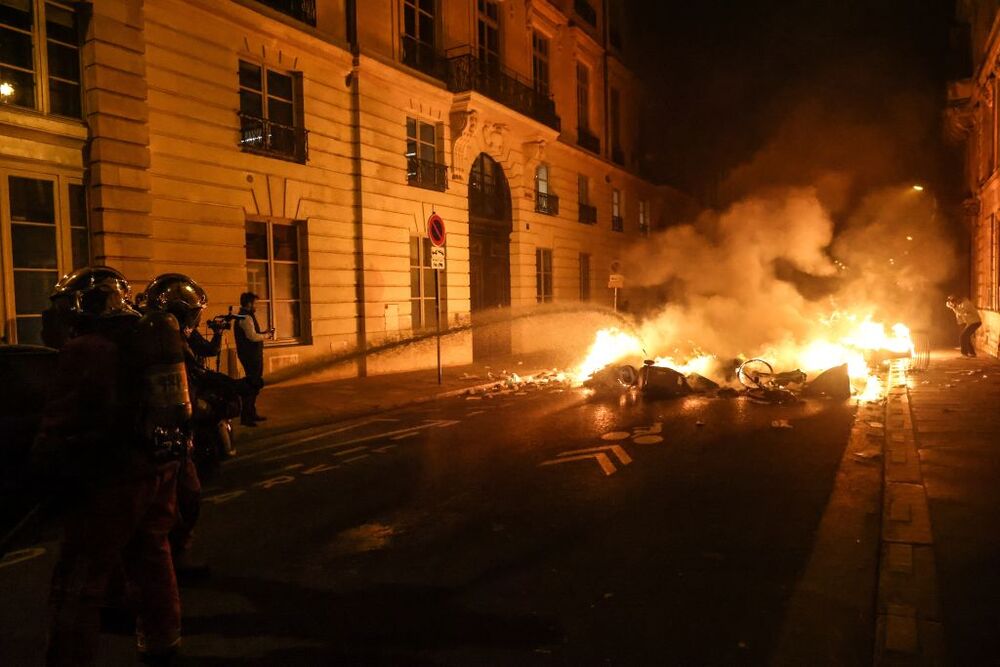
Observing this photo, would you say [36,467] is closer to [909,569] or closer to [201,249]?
[909,569]

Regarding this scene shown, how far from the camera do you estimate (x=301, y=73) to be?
13844 mm

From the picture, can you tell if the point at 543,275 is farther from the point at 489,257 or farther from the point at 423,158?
the point at 423,158

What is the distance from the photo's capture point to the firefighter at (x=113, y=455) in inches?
109

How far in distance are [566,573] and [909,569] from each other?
2.02 metres

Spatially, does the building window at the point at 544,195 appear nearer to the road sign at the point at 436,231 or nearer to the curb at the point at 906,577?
the road sign at the point at 436,231

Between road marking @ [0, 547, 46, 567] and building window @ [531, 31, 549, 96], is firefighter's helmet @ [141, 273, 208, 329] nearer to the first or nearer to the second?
road marking @ [0, 547, 46, 567]

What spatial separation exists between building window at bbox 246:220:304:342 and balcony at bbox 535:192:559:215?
10142 mm

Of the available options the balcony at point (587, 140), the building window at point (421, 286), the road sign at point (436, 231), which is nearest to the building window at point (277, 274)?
the road sign at point (436, 231)

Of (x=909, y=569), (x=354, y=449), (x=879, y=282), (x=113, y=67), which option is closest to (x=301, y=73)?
(x=113, y=67)

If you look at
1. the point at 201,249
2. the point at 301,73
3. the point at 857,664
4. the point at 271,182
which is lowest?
the point at 857,664

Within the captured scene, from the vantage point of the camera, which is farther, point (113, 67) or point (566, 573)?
point (113, 67)

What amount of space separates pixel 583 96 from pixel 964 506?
925 inches

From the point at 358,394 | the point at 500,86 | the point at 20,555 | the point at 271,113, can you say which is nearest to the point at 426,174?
the point at 500,86

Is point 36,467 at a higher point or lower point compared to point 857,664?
higher
